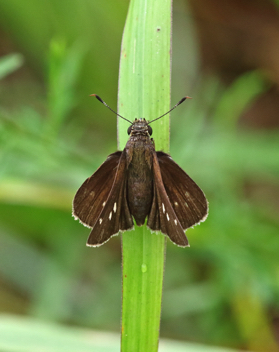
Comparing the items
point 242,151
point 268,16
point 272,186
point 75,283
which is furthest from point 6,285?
point 268,16

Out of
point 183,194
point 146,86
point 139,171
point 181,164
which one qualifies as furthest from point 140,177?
point 181,164

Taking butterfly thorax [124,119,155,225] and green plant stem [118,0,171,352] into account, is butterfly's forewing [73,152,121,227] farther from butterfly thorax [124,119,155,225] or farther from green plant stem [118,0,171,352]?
green plant stem [118,0,171,352]

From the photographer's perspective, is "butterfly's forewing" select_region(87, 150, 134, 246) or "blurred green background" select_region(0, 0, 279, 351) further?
"blurred green background" select_region(0, 0, 279, 351)

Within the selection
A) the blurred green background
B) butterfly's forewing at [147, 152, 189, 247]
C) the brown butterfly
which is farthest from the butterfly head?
the blurred green background

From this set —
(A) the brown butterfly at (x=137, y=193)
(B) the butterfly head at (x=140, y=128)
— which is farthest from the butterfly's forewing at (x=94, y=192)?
(B) the butterfly head at (x=140, y=128)

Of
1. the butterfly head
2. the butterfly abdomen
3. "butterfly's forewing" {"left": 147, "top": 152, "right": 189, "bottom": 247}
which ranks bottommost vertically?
"butterfly's forewing" {"left": 147, "top": 152, "right": 189, "bottom": 247}

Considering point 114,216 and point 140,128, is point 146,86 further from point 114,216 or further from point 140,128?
point 114,216

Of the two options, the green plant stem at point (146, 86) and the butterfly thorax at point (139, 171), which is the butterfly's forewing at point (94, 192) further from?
the green plant stem at point (146, 86)

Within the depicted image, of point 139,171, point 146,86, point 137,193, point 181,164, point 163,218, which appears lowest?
point 163,218

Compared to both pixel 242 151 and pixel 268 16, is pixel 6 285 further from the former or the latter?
pixel 268 16
